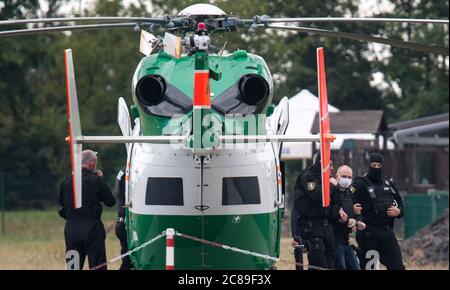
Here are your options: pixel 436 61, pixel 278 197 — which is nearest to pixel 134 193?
pixel 278 197

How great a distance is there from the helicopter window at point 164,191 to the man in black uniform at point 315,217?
2.30m

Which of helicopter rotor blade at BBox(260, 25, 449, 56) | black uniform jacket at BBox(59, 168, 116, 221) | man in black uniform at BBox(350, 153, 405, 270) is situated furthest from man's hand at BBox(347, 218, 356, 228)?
helicopter rotor blade at BBox(260, 25, 449, 56)

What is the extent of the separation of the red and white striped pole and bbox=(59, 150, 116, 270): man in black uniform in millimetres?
2403

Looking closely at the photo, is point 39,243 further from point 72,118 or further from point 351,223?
point 72,118

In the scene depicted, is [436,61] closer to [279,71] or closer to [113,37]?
[279,71]

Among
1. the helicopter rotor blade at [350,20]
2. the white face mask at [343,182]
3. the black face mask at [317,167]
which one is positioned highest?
the helicopter rotor blade at [350,20]

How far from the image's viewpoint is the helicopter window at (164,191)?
1248cm

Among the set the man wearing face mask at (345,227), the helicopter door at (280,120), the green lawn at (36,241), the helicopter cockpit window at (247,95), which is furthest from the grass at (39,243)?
the helicopter cockpit window at (247,95)

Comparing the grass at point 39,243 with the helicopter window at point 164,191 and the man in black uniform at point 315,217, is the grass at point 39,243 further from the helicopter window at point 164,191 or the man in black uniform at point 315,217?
the helicopter window at point 164,191

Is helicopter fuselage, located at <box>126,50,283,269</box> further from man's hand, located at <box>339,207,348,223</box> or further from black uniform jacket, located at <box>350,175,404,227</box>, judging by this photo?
black uniform jacket, located at <box>350,175,404,227</box>

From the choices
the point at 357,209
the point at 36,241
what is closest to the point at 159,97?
the point at 357,209

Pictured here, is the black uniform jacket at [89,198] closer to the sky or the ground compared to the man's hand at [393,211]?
closer to the sky

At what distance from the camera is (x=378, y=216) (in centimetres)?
1501

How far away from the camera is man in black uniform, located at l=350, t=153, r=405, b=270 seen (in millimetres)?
14992
